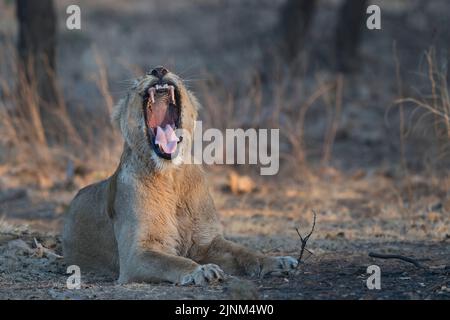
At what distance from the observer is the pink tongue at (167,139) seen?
586cm

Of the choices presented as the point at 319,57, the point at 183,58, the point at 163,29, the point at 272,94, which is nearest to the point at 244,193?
the point at 272,94

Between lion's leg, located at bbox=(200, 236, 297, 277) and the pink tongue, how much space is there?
2.18 ft

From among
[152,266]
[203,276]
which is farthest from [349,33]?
[203,276]

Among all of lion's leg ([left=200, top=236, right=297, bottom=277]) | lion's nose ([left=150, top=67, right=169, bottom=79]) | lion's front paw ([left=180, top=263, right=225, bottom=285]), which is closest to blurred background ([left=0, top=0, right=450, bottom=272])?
lion's nose ([left=150, top=67, right=169, bottom=79])

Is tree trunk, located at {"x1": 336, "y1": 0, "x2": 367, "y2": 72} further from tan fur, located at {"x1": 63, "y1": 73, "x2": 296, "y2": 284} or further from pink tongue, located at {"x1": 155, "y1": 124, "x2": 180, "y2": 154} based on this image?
pink tongue, located at {"x1": 155, "y1": 124, "x2": 180, "y2": 154}

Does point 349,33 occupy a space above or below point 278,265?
above

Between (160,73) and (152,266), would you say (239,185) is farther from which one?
(152,266)

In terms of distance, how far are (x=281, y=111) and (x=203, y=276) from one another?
661cm

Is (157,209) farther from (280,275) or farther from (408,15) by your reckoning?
(408,15)

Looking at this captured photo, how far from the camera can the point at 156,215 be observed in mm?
5820

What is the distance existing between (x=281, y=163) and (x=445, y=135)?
312 cm

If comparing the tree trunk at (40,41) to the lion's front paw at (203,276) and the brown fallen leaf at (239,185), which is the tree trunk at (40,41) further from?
the lion's front paw at (203,276)

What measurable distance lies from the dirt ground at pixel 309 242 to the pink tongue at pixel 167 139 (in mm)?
983

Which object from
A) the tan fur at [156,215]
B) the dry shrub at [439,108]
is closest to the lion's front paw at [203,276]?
the tan fur at [156,215]
